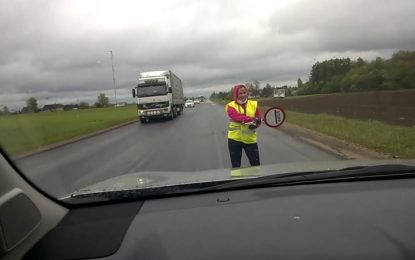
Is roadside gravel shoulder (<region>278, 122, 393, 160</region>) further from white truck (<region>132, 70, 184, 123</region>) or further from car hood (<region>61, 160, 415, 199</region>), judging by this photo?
white truck (<region>132, 70, 184, 123</region>)

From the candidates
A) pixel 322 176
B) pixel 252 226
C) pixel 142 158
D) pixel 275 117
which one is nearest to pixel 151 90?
pixel 142 158

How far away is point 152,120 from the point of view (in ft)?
137

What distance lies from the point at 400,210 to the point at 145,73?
129ft

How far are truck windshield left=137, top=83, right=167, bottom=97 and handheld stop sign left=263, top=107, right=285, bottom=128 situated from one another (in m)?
30.9

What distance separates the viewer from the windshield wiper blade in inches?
136

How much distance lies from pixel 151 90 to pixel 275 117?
31308 mm

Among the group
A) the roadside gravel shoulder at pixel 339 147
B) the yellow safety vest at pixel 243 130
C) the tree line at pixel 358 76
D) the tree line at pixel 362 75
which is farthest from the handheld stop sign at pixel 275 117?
the tree line at pixel 362 75

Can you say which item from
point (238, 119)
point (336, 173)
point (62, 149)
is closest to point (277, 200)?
point (336, 173)

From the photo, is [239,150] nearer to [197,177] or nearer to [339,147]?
[197,177]

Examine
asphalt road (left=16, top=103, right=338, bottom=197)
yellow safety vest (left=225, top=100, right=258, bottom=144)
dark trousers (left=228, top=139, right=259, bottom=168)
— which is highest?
yellow safety vest (left=225, top=100, right=258, bottom=144)

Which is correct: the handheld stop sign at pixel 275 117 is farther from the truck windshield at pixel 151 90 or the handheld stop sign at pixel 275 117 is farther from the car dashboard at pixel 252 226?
the truck windshield at pixel 151 90

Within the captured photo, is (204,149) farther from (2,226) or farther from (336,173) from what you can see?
(2,226)

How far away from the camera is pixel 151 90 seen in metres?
39.4

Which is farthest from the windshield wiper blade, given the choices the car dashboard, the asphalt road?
the asphalt road
